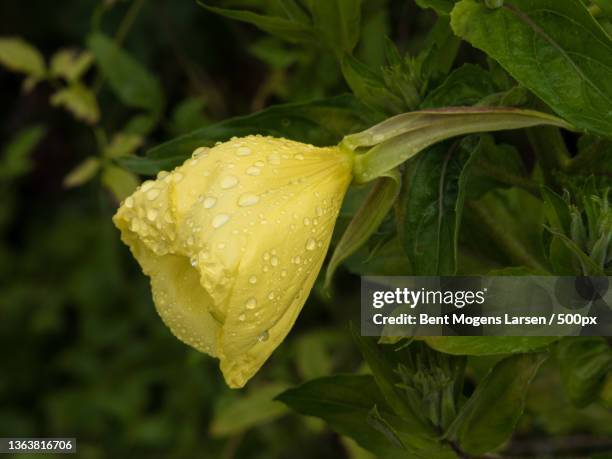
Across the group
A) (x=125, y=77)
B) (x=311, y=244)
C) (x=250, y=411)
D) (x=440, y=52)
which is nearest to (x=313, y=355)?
(x=250, y=411)

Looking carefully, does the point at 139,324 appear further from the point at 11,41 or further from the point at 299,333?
the point at 11,41

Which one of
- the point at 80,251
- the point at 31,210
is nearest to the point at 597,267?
the point at 80,251

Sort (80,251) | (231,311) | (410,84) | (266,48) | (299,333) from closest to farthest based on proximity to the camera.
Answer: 1. (231,311)
2. (410,84)
3. (266,48)
4. (299,333)
5. (80,251)

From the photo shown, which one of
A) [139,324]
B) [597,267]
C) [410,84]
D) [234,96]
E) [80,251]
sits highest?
[410,84]

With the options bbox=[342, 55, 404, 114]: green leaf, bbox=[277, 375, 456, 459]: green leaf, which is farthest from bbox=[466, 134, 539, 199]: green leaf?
bbox=[277, 375, 456, 459]: green leaf

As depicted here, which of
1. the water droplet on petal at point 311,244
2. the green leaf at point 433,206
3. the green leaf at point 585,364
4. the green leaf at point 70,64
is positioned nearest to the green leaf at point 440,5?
the green leaf at point 433,206

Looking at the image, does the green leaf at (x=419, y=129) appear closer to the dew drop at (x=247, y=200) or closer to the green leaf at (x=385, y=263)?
the dew drop at (x=247, y=200)
